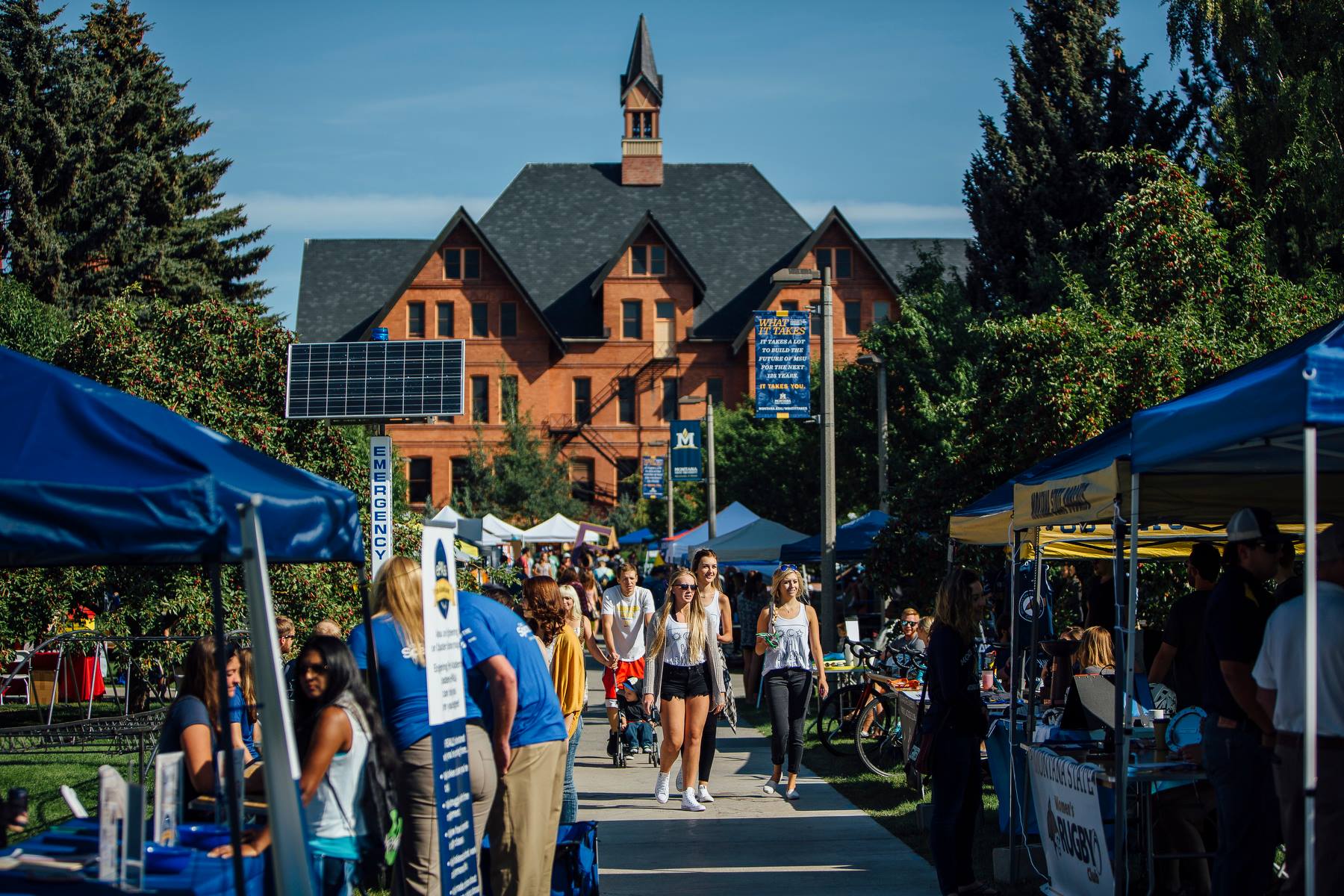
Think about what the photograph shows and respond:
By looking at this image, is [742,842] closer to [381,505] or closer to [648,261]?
[381,505]

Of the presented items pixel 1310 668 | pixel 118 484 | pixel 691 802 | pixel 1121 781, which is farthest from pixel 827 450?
pixel 118 484

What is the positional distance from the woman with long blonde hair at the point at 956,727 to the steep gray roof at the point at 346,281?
62.8 m

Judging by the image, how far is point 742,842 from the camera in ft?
31.8

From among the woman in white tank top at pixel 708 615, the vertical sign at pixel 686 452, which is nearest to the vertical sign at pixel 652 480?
the vertical sign at pixel 686 452

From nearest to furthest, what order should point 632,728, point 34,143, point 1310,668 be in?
1. point 1310,668
2. point 632,728
3. point 34,143

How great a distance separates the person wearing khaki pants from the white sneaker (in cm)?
489

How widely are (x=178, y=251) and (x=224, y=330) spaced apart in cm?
1545

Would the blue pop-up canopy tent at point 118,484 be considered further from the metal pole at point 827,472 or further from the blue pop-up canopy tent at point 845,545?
the blue pop-up canopy tent at point 845,545

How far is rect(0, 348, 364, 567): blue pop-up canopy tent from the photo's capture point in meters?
4.57

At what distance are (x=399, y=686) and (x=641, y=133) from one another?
225 feet

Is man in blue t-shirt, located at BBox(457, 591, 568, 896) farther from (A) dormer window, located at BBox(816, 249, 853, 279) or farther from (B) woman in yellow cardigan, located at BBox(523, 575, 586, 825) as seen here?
(A) dormer window, located at BBox(816, 249, 853, 279)

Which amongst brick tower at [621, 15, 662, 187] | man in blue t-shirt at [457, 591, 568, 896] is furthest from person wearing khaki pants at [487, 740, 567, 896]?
brick tower at [621, 15, 662, 187]

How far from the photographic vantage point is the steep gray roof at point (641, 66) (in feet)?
236

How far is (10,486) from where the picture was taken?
4.52 meters
